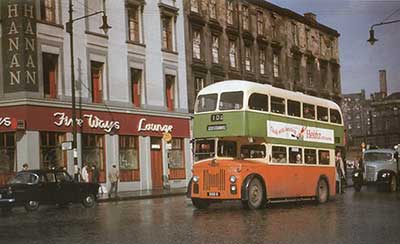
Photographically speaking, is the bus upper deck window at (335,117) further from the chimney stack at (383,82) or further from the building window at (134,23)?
the chimney stack at (383,82)

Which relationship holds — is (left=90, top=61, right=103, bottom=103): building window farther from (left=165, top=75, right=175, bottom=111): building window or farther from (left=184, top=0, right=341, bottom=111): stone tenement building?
(left=184, top=0, right=341, bottom=111): stone tenement building

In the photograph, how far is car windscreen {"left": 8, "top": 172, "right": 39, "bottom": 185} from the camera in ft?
78.1

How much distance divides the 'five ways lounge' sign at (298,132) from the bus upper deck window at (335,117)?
611mm

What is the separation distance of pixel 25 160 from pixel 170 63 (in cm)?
1373

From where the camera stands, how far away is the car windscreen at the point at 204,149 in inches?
834

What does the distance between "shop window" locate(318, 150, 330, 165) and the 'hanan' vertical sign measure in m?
14.9

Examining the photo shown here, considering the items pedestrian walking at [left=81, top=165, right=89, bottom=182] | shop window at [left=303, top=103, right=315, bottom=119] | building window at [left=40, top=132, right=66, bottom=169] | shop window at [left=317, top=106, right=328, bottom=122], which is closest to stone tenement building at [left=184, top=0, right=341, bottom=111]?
building window at [left=40, top=132, right=66, bottom=169]

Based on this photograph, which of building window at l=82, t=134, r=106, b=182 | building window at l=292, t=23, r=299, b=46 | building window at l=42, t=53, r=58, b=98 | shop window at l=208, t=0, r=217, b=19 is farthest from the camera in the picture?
building window at l=292, t=23, r=299, b=46

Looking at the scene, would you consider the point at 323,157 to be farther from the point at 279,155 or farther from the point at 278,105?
the point at 278,105

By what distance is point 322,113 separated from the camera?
25422mm

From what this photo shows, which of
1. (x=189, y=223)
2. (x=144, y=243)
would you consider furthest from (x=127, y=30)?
(x=144, y=243)

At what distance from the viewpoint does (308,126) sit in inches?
953

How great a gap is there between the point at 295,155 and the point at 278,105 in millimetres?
2151

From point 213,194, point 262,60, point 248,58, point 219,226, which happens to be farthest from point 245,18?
point 219,226
